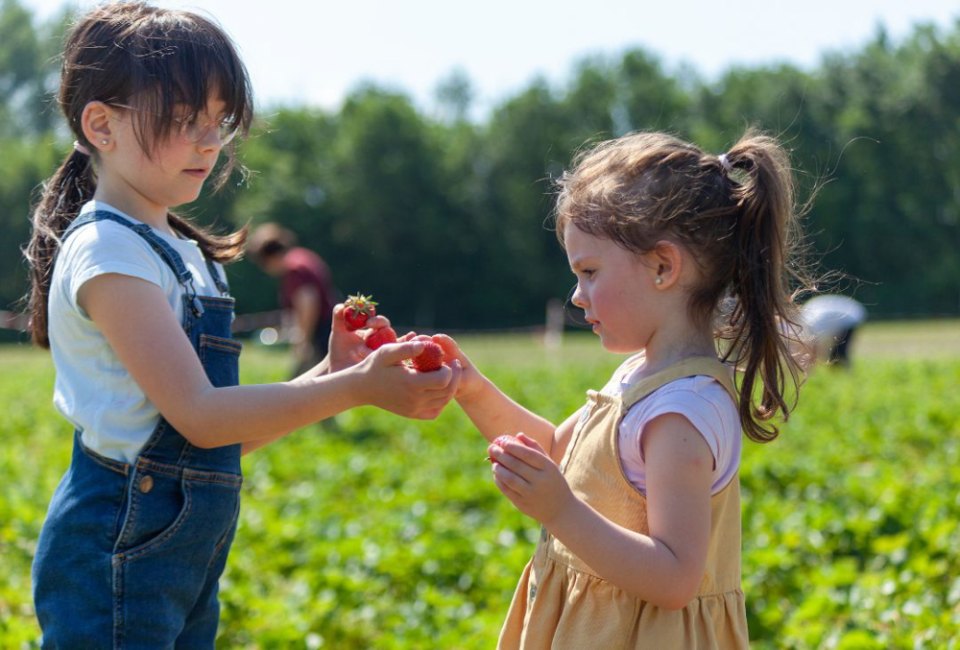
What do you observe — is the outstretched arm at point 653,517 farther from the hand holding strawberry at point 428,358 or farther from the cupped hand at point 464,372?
the cupped hand at point 464,372

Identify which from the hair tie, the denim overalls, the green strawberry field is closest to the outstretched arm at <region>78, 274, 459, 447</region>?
the denim overalls

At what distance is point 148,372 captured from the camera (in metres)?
1.94

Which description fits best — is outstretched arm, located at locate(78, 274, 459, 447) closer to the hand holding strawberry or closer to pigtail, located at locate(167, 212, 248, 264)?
the hand holding strawberry

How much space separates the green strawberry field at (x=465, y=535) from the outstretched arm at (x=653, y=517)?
1663 millimetres

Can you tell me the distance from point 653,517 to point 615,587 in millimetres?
170

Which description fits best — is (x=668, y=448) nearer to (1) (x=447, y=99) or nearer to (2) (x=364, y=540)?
(2) (x=364, y=540)

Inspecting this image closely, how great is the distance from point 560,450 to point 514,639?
0.37 m

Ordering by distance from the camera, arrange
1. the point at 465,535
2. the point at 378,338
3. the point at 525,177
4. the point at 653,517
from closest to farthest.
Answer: the point at 653,517 < the point at 378,338 < the point at 465,535 < the point at 525,177

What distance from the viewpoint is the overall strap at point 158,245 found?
2057 mm

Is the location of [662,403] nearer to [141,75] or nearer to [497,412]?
[497,412]

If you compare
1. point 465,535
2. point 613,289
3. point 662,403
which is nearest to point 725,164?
point 613,289

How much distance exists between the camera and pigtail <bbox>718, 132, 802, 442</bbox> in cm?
197

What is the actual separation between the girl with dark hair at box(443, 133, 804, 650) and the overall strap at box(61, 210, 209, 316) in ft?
2.07

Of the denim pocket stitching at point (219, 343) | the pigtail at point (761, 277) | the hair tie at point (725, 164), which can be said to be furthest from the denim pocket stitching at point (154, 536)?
the hair tie at point (725, 164)
